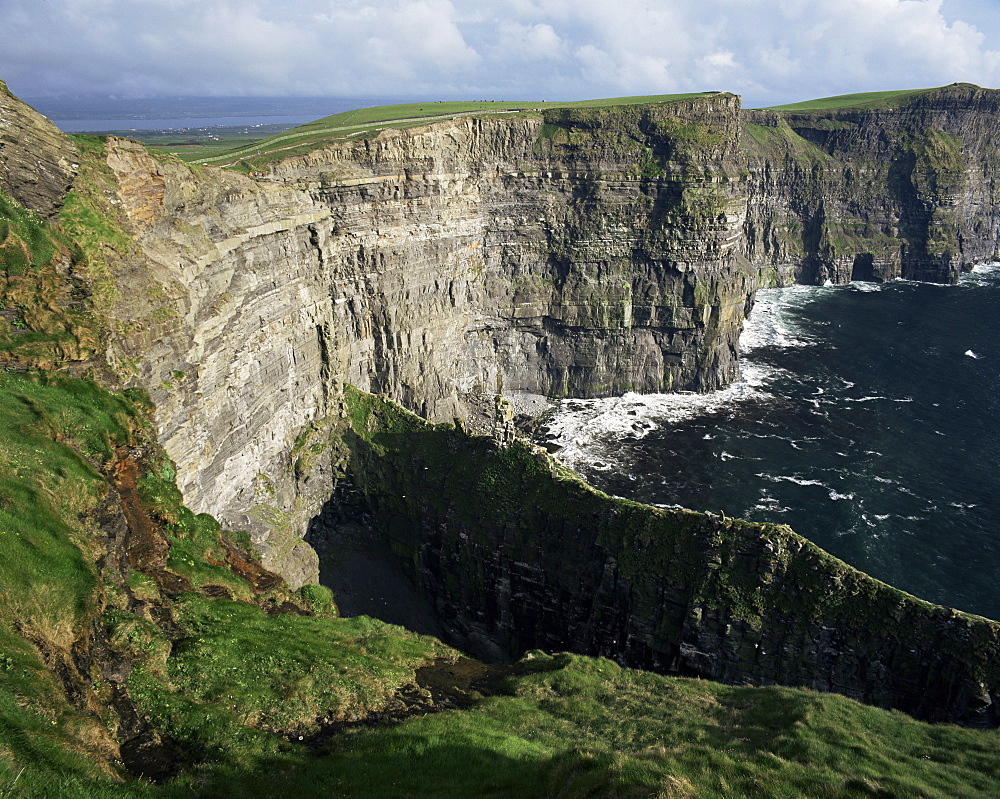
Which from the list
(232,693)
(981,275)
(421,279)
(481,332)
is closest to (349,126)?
(421,279)

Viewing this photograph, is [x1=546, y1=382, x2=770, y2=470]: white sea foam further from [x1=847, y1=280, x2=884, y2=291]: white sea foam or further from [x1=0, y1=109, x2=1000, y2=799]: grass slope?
[x1=847, y1=280, x2=884, y2=291]: white sea foam

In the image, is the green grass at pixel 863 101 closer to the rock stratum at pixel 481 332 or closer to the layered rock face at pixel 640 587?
the rock stratum at pixel 481 332

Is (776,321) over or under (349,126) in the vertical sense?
under

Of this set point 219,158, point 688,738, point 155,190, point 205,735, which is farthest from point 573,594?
point 219,158

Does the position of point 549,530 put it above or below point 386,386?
below

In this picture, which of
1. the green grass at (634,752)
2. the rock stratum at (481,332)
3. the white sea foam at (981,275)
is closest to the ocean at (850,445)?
the rock stratum at (481,332)

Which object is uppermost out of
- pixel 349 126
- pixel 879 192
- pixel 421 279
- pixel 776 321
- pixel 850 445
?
pixel 879 192

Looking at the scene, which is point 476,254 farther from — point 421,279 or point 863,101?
point 863,101

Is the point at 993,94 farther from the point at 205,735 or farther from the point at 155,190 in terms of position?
the point at 205,735
